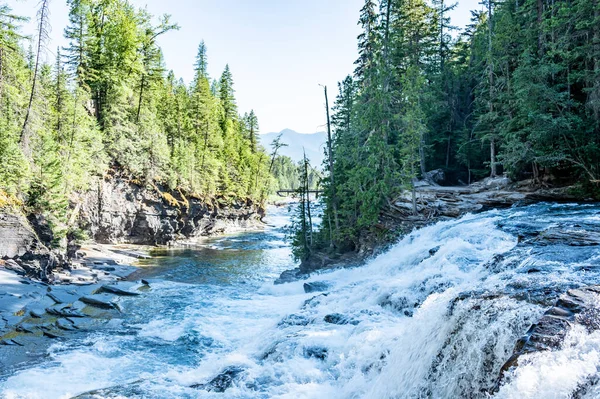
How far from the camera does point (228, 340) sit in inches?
456

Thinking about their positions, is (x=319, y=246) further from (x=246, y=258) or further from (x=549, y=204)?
(x=549, y=204)

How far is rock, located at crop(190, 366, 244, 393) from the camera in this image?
7738 mm

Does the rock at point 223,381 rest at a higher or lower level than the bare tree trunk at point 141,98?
lower

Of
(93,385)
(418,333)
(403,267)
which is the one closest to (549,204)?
(403,267)

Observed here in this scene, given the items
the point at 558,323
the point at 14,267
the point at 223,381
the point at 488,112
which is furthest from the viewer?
the point at 488,112

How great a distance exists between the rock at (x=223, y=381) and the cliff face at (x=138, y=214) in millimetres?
22264

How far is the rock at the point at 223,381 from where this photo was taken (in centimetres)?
774

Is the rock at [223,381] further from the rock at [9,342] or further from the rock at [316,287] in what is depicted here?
the rock at [316,287]

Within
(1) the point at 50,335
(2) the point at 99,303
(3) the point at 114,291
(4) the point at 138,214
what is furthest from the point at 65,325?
(4) the point at 138,214

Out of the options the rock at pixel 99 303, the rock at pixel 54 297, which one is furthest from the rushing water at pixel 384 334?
the rock at pixel 54 297

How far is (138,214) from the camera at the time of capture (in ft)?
105

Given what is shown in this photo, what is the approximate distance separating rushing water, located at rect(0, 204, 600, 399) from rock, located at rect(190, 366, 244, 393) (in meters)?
0.10

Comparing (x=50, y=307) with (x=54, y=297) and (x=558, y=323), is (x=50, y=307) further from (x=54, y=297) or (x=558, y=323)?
(x=558, y=323)

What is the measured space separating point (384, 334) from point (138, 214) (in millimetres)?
28567
